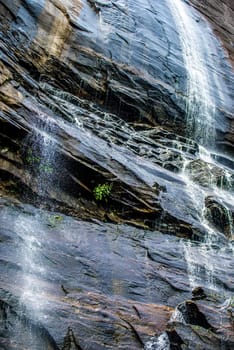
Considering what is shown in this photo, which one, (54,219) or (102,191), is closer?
(54,219)

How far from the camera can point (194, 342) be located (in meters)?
6.76

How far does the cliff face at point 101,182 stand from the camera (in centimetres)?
711

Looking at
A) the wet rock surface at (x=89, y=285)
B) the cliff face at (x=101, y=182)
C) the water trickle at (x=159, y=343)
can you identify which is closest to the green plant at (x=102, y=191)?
the cliff face at (x=101, y=182)

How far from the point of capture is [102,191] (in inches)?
408

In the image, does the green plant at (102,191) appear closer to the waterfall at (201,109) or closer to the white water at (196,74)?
the waterfall at (201,109)

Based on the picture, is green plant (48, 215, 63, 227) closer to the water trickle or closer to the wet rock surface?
the wet rock surface

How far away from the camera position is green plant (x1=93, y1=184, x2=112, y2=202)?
10352 mm

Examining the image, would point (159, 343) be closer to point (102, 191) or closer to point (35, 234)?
point (35, 234)

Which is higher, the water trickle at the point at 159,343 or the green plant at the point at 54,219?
the water trickle at the point at 159,343

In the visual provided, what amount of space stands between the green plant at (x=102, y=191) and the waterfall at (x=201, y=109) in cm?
227

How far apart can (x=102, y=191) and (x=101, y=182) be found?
9.3 inches

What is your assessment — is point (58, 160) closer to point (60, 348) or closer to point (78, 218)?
point (78, 218)

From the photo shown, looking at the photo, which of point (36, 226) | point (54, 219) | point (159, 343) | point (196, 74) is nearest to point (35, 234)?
point (36, 226)

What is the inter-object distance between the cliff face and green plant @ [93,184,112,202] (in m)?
0.04
